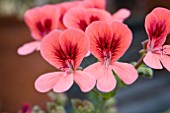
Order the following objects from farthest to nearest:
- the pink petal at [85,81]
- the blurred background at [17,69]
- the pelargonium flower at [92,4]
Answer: the blurred background at [17,69], the pelargonium flower at [92,4], the pink petal at [85,81]

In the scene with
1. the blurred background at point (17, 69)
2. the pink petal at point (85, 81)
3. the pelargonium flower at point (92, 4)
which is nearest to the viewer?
the pink petal at point (85, 81)

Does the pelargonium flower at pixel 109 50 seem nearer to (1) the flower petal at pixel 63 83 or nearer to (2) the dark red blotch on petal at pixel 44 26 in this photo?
(1) the flower petal at pixel 63 83

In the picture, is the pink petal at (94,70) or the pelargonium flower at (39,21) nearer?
the pink petal at (94,70)

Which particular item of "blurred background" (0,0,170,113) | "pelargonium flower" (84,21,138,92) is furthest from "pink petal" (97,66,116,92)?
"blurred background" (0,0,170,113)

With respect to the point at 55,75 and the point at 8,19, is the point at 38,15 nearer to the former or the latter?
the point at 55,75

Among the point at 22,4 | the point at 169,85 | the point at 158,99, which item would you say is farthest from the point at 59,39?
the point at 169,85

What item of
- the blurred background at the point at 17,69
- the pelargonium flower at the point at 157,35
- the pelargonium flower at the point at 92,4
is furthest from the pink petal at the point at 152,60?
the blurred background at the point at 17,69

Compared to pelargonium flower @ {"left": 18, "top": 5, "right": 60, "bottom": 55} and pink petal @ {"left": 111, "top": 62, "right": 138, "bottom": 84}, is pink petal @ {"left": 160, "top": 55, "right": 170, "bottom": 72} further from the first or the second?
pelargonium flower @ {"left": 18, "top": 5, "right": 60, "bottom": 55}
